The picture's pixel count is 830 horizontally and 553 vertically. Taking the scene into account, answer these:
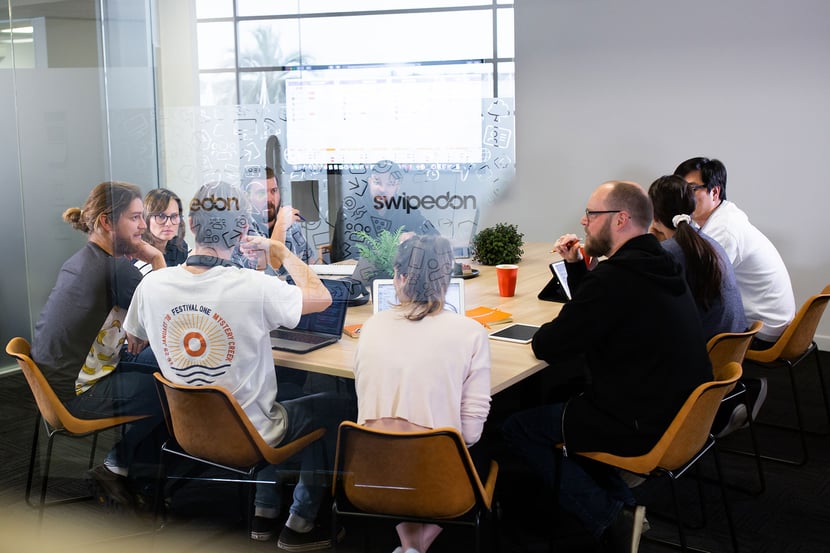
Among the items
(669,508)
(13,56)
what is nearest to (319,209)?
(13,56)

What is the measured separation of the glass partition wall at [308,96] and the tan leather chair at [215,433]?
564mm

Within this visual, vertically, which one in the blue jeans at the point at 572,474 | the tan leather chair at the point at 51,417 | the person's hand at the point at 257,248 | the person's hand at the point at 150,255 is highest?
the person's hand at the point at 257,248

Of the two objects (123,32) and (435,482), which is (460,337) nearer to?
(435,482)

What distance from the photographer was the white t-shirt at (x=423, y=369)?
1.89 meters

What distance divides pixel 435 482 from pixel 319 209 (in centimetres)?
71

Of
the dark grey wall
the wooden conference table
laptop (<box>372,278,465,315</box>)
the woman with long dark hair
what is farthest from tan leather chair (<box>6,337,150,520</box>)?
the dark grey wall

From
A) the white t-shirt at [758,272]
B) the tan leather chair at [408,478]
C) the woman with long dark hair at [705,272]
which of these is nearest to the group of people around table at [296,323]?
the tan leather chair at [408,478]

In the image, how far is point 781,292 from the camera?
10.5 feet

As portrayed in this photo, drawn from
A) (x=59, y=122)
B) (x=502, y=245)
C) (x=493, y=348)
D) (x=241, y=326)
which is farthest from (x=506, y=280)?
(x=59, y=122)

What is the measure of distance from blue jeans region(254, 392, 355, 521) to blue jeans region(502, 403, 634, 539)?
2.06 ft

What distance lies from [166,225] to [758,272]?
7.98 feet

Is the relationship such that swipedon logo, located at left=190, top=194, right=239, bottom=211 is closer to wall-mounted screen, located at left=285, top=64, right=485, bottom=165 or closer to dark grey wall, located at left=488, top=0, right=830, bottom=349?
wall-mounted screen, located at left=285, top=64, right=485, bottom=165

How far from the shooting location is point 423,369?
1.89 metres

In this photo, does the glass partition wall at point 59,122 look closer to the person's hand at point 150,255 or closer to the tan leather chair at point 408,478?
the person's hand at point 150,255
